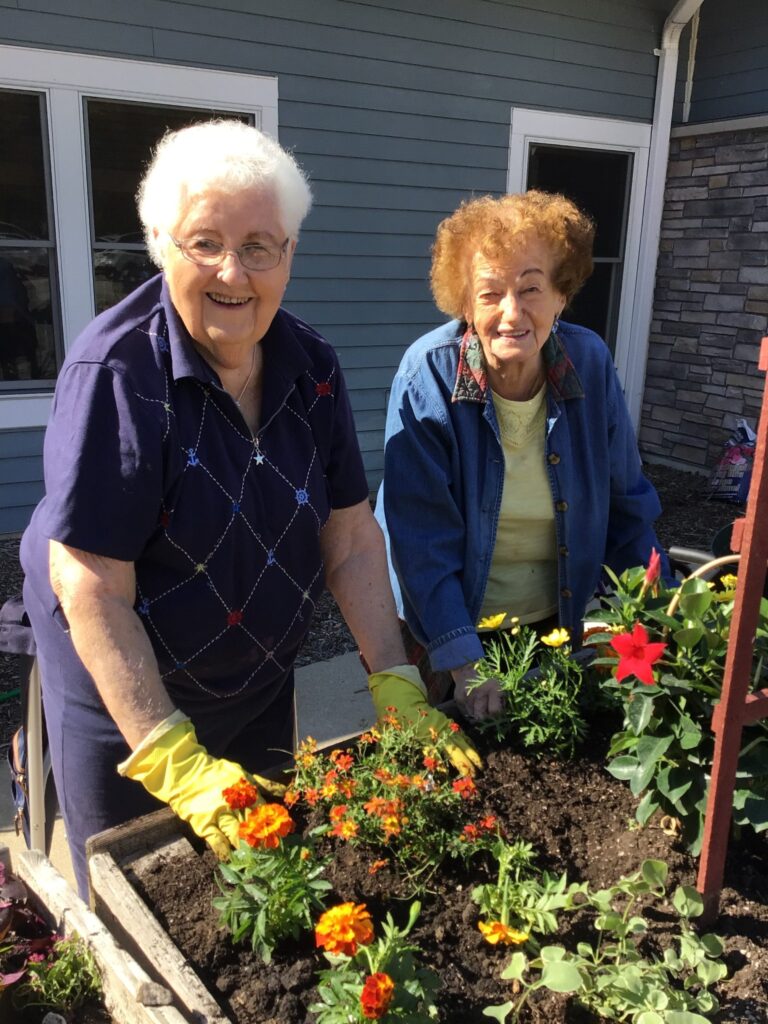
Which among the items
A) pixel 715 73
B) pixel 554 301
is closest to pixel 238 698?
pixel 554 301

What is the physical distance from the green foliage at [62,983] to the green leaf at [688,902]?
0.79 meters

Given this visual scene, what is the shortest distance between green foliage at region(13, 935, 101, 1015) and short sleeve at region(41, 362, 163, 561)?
559mm

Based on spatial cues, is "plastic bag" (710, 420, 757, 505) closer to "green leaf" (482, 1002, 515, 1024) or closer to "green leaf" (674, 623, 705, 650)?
"green leaf" (674, 623, 705, 650)

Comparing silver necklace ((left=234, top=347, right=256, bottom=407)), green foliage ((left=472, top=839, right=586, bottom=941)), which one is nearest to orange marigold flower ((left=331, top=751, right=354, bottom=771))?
green foliage ((left=472, top=839, right=586, bottom=941))

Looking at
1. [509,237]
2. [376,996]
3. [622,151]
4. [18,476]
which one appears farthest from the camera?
[622,151]

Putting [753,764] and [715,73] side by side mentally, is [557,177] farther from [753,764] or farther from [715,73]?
[753,764]

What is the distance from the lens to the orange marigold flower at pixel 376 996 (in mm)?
928

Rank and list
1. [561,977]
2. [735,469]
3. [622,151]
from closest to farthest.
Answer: [561,977] < [735,469] < [622,151]

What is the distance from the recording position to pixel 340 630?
177 inches

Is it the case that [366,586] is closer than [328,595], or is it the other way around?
[366,586]

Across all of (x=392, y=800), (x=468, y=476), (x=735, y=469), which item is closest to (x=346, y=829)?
(x=392, y=800)

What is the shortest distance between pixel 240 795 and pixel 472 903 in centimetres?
37

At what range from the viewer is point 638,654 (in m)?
1.30

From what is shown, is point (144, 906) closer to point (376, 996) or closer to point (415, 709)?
point (376, 996)
